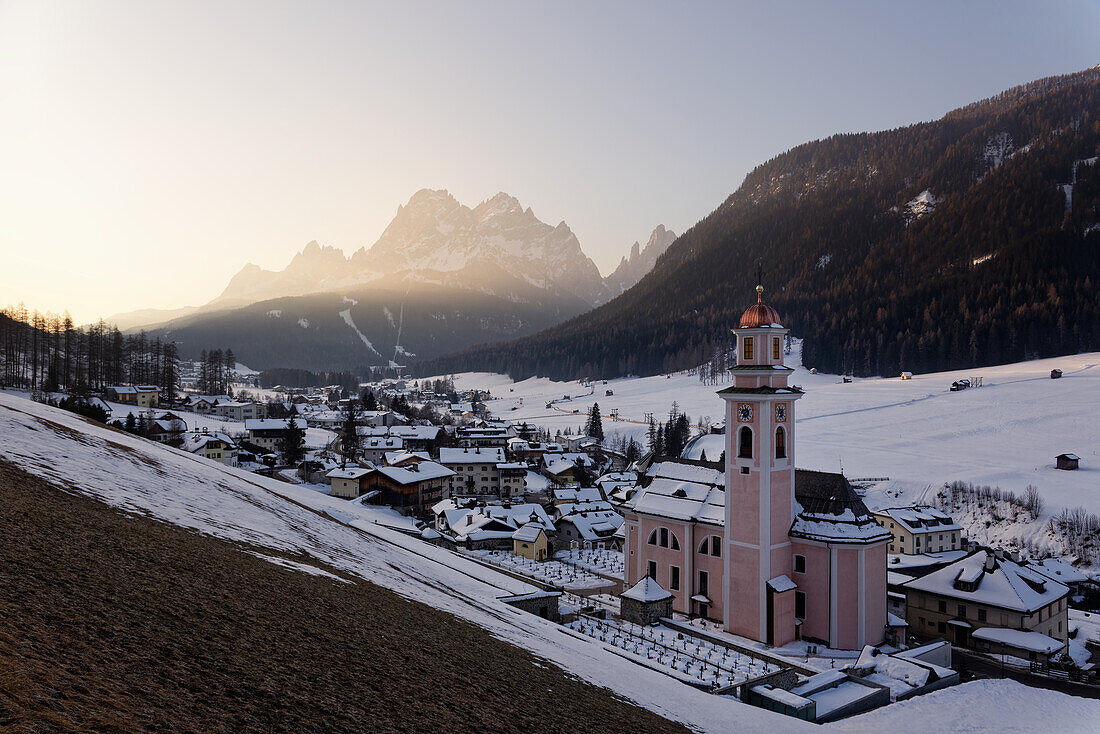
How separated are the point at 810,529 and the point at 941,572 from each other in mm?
15687

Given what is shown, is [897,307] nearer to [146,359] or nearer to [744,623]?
[744,623]

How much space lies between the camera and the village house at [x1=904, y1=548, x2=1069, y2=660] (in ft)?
132

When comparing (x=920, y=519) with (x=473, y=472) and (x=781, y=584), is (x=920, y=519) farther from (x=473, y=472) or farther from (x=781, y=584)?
(x=473, y=472)

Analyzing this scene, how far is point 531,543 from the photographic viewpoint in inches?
2365

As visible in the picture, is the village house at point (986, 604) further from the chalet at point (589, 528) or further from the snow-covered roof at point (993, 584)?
the chalet at point (589, 528)

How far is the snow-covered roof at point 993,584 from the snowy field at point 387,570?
18494 millimetres

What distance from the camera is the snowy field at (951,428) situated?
7706 cm

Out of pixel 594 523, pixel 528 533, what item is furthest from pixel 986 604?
pixel 594 523

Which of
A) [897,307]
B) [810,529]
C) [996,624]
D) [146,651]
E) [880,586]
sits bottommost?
[996,624]

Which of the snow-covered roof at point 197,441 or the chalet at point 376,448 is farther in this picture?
the chalet at point 376,448

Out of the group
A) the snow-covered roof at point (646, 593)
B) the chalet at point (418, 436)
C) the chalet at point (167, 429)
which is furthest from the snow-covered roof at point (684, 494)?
the chalet at point (418, 436)

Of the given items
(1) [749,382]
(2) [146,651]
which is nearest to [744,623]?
(1) [749,382]

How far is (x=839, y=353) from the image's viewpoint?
550ft

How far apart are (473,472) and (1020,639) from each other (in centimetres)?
6757
